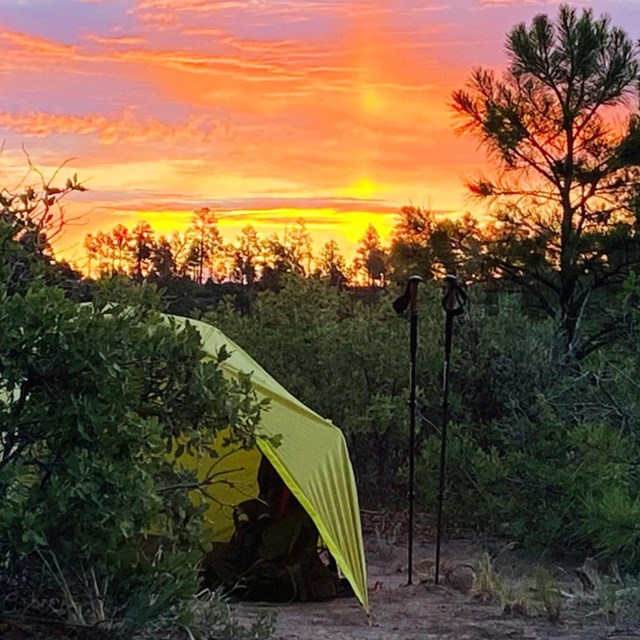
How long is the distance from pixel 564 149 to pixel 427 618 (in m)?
7.87

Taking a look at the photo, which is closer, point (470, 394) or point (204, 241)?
point (470, 394)

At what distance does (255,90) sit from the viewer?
1344 cm

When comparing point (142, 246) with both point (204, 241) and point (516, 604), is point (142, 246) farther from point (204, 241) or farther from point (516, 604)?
point (516, 604)

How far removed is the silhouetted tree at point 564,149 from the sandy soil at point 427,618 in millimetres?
5337

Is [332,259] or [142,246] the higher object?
[332,259]

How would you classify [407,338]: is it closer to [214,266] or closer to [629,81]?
[629,81]

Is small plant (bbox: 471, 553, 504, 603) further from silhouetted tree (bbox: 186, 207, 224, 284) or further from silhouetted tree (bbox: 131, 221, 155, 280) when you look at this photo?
silhouetted tree (bbox: 186, 207, 224, 284)

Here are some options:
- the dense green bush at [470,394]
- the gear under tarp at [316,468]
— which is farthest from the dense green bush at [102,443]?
the dense green bush at [470,394]

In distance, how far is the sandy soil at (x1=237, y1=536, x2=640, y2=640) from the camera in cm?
695

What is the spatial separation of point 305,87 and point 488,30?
8.56 ft

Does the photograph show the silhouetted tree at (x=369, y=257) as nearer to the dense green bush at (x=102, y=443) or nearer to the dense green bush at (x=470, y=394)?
the dense green bush at (x=470, y=394)

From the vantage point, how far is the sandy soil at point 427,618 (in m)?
6.95

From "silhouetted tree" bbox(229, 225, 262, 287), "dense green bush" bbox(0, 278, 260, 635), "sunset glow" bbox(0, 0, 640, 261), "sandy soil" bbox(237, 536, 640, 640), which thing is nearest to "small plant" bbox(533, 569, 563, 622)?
"sandy soil" bbox(237, 536, 640, 640)

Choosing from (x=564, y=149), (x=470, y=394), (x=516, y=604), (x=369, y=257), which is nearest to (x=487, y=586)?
(x=516, y=604)
